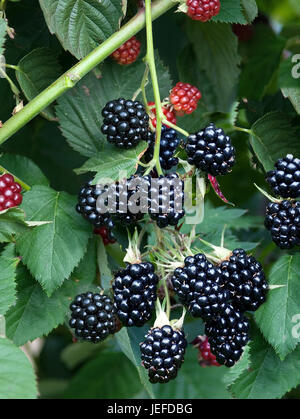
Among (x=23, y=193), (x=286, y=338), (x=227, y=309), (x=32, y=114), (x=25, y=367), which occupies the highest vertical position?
(x=32, y=114)

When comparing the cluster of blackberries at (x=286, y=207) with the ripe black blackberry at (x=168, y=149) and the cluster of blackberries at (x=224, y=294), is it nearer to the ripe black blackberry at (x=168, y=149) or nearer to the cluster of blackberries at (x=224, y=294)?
the cluster of blackberries at (x=224, y=294)

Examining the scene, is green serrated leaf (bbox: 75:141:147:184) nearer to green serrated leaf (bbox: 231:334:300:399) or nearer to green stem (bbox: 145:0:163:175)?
green stem (bbox: 145:0:163:175)

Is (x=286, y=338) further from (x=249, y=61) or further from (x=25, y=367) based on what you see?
(x=249, y=61)

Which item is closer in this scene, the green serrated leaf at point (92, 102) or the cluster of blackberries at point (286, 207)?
the cluster of blackberries at point (286, 207)

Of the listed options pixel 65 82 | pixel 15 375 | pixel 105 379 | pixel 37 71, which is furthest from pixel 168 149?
pixel 105 379

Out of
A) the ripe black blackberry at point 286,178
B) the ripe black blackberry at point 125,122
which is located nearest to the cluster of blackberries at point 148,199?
the ripe black blackberry at point 125,122

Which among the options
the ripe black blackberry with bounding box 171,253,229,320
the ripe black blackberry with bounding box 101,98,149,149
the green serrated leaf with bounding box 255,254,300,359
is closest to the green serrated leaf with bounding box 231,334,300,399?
the green serrated leaf with bounding box 255,254,300,359

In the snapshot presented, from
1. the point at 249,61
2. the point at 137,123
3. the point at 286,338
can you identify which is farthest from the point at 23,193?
the point at 249,61
